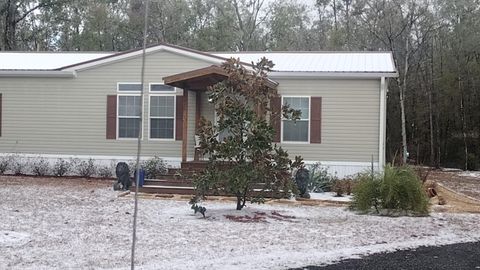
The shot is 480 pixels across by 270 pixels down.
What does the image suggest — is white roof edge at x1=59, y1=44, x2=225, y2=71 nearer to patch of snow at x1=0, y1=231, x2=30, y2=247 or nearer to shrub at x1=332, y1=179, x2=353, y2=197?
shrub at x1=332, y1=179, x2=353, y2=197

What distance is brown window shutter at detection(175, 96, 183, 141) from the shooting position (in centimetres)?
1544

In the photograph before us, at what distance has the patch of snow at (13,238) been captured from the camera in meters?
6.62

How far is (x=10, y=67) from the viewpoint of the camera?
16734 mm

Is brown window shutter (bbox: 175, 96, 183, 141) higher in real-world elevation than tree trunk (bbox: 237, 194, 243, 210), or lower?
higher

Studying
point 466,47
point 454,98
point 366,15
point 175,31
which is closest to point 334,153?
point 454,98

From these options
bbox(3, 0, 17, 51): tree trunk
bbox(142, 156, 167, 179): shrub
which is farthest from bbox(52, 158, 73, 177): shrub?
bbox(3, 0, 17, 51): tree trunk

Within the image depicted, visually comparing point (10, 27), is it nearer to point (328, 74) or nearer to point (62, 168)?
point (62, 168)

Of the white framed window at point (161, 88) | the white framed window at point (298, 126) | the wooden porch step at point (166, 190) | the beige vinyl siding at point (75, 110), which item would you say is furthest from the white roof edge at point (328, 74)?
the wooden porch step at point (166, 190)

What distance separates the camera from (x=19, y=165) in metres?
16.2

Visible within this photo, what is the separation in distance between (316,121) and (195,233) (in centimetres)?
795

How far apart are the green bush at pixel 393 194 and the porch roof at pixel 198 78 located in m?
3.99

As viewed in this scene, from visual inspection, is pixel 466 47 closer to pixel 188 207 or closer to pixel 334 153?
pixel 334 153

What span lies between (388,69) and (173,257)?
10.3 meters

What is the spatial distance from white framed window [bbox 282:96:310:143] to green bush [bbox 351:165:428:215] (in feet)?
16.3
